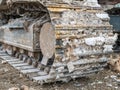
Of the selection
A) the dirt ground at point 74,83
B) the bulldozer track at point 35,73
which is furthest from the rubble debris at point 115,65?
the bulldozer track at point 35,73

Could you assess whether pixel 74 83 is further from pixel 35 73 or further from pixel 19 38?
pixel 19 38

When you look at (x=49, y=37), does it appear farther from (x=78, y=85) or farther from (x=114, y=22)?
(x=114, y=22)

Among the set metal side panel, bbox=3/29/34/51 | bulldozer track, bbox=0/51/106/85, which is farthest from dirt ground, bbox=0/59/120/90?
metal side panel, bbox=3/29/34/51

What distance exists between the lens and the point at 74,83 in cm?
437

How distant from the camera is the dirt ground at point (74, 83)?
4.23 metres

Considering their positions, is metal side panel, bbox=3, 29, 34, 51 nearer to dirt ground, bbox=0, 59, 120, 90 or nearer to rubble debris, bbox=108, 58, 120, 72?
dirt ground, bbox=0, 59, 120, 90

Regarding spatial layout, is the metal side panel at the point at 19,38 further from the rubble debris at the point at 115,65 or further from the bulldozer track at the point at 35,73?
the rubble debris at the point at 115,65

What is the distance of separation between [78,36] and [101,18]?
1.67 ft

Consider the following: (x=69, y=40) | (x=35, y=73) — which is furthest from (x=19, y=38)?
(x=69, y=40)

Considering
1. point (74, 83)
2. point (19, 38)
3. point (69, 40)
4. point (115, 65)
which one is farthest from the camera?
point (19, 38)

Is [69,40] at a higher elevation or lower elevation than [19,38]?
higher

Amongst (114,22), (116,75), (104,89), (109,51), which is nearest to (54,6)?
(109,51)

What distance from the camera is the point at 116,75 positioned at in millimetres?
4984

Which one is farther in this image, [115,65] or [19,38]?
[19,38]
